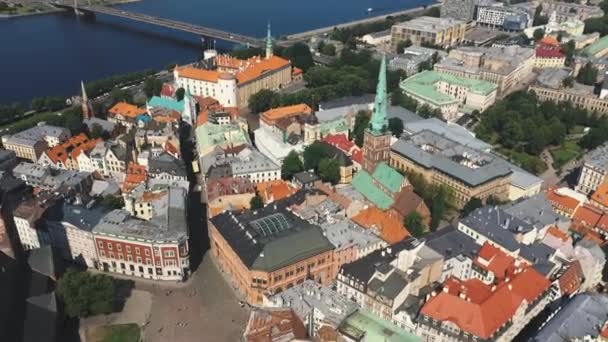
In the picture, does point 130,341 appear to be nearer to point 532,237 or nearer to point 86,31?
point 532,237

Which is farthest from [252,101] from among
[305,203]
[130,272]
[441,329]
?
[441,329]

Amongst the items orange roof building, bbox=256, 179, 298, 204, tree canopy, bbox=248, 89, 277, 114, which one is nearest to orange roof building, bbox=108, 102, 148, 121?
tree canopy, bbox=248, 89, 277, 114

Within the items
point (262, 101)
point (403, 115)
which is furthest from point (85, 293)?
point (403, 115)

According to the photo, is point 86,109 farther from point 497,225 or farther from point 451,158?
point 497,225

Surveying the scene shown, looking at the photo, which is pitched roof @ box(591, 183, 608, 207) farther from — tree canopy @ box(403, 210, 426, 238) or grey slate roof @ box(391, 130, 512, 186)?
tree canopy @ box(403, 210, 426, 238)

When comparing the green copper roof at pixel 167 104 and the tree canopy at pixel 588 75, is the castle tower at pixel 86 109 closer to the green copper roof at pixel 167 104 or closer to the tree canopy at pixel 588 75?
the green copper roof at pixel 167 104

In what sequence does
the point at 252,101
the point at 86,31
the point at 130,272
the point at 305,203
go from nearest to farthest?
the point at 130,272 → the point at 305,203 → the point at 252,101 → the point at 86,31
